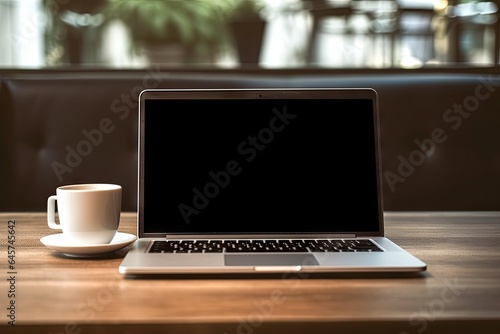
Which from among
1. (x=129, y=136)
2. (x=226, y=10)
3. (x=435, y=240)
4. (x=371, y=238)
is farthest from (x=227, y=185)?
(x=226, y=10)

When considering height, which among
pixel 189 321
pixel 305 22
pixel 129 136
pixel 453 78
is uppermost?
pixel 305 22

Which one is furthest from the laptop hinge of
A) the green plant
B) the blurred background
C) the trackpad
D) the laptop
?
the green plant

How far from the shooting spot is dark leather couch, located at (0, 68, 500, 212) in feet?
4.82

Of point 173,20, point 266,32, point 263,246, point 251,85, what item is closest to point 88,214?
point 263,246

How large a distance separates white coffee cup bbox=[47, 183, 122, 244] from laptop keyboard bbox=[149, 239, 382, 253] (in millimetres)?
74

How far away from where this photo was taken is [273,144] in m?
0.93

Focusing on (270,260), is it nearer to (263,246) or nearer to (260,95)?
(263,246)

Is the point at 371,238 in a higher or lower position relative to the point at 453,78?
lower

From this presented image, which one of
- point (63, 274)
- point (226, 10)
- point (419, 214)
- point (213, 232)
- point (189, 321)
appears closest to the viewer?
point (189, 321)

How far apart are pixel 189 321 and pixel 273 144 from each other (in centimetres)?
42

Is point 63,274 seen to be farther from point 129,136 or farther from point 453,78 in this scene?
point 453,78

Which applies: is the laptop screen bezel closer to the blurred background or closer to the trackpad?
the trackpad

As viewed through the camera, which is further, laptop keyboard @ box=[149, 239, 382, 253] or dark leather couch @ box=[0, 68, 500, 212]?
dark leather couch @ box=[0, 68, 500, 212]

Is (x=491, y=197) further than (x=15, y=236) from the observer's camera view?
Yes
